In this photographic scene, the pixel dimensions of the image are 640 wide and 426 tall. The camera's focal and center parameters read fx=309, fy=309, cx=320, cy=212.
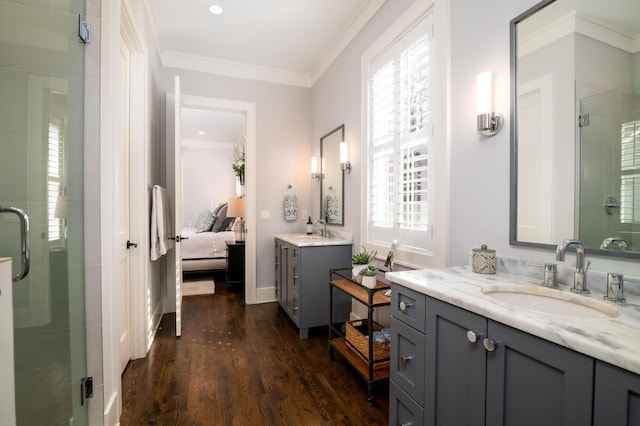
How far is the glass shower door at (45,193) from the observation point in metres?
1.14

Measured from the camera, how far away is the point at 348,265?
2.99m

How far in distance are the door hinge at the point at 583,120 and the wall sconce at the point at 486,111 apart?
1.11 feet

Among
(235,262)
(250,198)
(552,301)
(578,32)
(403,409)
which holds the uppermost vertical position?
(578,32)

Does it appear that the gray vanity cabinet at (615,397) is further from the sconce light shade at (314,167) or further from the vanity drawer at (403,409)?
the sconce light shade at (314,167)

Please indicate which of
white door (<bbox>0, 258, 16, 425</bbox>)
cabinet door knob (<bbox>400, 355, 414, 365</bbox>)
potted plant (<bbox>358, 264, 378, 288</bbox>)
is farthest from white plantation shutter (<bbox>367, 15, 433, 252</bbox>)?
white door (<bbox>0, 258, 16, 425</bbox>)

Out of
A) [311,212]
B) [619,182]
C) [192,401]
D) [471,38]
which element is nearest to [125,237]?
[192,401]

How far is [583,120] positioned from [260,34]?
9.58 ft

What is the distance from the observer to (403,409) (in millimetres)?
1411

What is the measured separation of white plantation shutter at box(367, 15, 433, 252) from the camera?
2055 millimetres

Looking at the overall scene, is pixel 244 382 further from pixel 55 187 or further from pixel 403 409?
pixel 55 187

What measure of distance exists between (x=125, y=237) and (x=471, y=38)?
2.55 m

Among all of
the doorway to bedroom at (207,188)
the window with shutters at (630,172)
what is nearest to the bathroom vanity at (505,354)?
the window with shutters at (630,172)

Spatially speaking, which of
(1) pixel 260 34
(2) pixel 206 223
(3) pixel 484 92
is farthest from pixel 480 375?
(2) pixel 206 223

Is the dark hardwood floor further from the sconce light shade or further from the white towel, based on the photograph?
the sconce light shade
